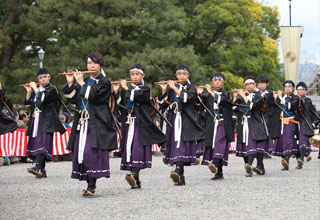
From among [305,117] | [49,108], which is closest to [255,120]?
[305,117]

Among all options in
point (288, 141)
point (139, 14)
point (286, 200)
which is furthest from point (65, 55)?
point (286, 200)

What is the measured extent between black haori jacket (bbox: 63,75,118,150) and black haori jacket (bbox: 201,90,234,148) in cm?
333

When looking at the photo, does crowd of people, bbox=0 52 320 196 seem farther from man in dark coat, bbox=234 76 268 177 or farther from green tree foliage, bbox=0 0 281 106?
green tree foliage, bbox=0 0 281 106

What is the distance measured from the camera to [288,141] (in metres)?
14.5

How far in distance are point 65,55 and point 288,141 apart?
13274 millimetres

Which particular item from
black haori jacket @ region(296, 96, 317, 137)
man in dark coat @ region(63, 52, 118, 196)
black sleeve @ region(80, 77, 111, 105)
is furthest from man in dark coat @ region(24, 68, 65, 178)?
black haori jacket @ region(296, 96, 317, 137)

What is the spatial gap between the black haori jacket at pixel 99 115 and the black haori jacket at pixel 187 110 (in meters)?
1.97

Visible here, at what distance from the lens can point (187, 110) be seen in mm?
10508

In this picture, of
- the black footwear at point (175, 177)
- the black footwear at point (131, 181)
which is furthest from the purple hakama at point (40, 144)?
the black footwear at point (175, 177)

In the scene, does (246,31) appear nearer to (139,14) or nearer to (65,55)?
(139,14)

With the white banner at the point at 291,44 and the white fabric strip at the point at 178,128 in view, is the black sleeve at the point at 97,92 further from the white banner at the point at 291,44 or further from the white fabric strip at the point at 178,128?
the white banner at the point at 291,44

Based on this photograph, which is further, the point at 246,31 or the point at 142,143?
the point at 246,31

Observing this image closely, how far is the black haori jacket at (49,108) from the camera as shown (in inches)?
451

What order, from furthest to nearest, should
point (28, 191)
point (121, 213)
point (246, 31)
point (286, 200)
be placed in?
point (246, 31)
point (28, 191)
point (286, 200)
point (121, 213)
